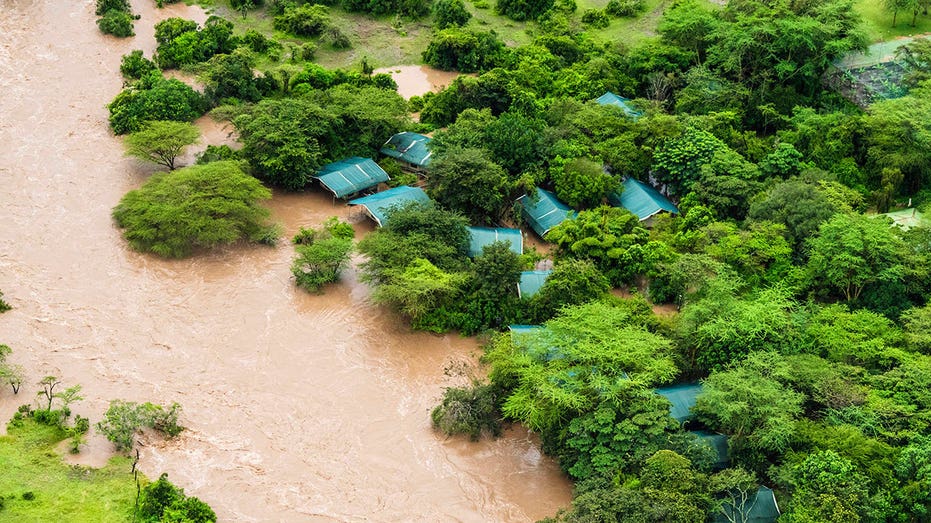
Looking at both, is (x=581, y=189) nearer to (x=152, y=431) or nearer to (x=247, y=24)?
(x=152, y=431)

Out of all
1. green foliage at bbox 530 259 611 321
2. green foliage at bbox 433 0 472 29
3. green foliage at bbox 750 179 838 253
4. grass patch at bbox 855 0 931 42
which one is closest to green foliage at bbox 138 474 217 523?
green foliage at bbox 530 259 611 321

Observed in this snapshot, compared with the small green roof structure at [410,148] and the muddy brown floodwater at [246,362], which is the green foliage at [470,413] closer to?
the muddy brown floodwater at [246,362]

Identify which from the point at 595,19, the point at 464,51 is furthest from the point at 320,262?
the point at 595,19

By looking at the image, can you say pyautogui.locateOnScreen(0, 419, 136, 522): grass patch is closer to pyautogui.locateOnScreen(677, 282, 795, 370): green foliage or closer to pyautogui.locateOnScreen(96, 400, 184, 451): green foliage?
pyautogui.locateOnScreen(96, 400, 184, 451): green foliage

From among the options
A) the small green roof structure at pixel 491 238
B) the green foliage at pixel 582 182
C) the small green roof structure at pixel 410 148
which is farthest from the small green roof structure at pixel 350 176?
the green foliage at pixel 582 182

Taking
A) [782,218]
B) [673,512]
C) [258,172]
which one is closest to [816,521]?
[673,512]

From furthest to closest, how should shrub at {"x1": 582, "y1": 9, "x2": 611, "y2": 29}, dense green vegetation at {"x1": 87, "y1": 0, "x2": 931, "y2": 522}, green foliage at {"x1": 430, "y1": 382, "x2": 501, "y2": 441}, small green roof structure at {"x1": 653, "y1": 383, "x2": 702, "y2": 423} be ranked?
shrub at {"x1": 582, "y1": 9, "x2": 611, "y2": 29} < green foliage at {"x1": 430, "y1": 382, "x2": 501, "y2": 441} < small green roof structure at {"x1": 653, "y1": 383, "x2": 702, "y2": 423} < dense green vegetation at {"x1": 87, "y1": 0, "x2": 931, "y2": 522}

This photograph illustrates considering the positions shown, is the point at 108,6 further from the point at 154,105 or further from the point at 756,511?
the point at 756,511
